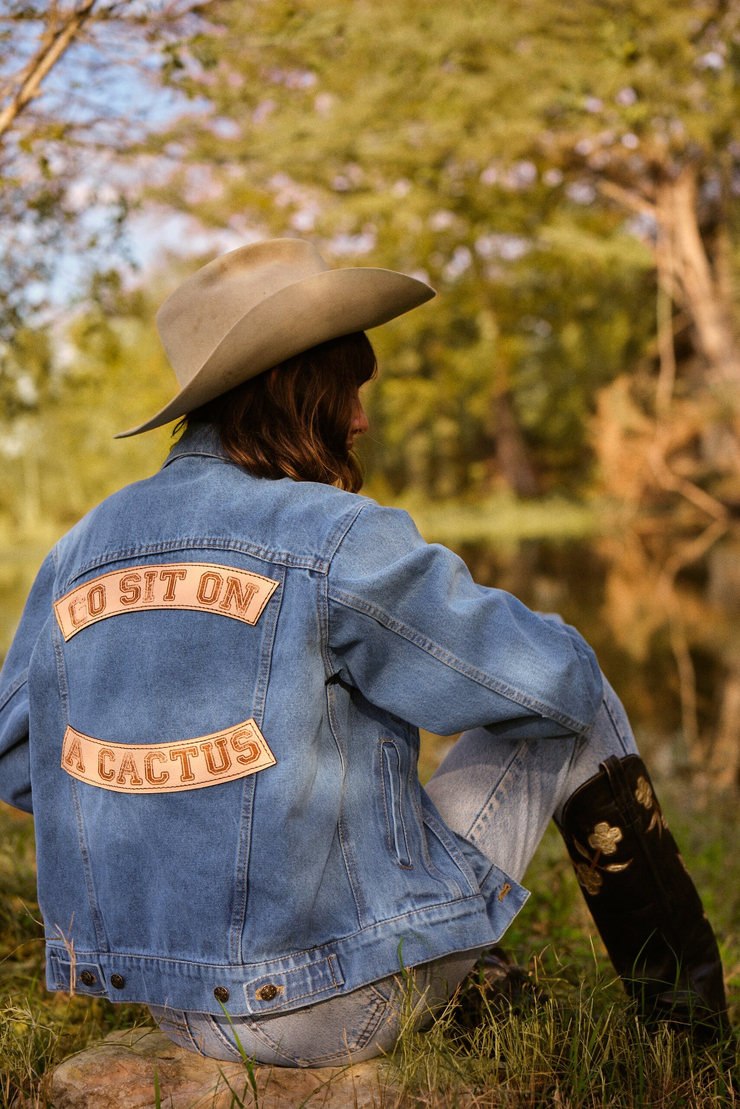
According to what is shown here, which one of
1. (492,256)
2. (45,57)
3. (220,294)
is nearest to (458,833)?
(220,294)

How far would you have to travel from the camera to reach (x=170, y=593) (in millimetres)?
1341

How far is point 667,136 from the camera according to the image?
939cm

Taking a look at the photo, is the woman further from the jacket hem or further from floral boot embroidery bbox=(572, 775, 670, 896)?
floral boot embroidery bbox=(572, 775, 670, 896)

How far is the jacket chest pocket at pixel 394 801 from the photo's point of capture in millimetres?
1379

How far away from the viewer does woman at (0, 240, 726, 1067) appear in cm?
129

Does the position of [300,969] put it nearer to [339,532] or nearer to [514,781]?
[514,781]

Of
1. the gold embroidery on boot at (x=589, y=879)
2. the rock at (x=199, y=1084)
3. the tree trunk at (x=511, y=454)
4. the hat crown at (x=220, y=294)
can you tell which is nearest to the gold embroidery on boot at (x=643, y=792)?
the gold embroidery on boot at (x=589, y=879)

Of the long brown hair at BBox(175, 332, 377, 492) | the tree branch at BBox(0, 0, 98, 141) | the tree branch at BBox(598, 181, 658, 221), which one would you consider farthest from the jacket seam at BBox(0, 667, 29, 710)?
the tree branch at BBox(598, 181, 658, 221)

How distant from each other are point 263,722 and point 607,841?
2.15 ft

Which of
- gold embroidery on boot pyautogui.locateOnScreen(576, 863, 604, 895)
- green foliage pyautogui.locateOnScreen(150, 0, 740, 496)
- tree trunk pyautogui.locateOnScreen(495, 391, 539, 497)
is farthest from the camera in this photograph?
tree trunk pyautogui.locateOnScreen(495, 391, 539, 497)

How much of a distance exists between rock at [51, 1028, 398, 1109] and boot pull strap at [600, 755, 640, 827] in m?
0.54

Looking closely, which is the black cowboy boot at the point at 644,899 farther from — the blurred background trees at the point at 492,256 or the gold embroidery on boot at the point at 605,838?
the blurred background trees at the point at 492,256

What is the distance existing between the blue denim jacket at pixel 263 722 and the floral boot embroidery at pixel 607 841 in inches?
9.6

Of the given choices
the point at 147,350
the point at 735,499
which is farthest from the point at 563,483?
the point at 147,350
